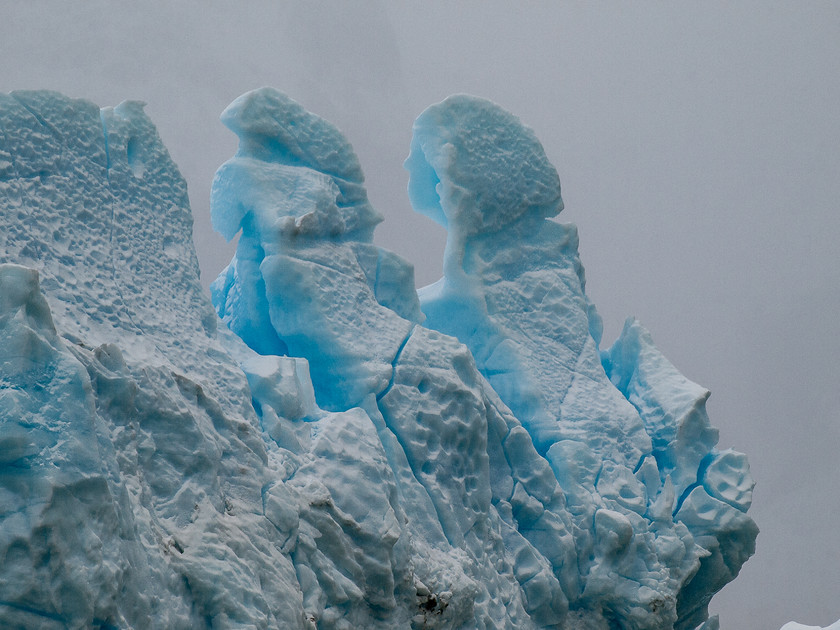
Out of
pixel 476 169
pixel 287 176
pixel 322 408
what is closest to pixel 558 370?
pixel 476 169

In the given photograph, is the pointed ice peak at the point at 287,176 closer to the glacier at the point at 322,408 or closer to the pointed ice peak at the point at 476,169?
→ the glacier at the point at 322,408

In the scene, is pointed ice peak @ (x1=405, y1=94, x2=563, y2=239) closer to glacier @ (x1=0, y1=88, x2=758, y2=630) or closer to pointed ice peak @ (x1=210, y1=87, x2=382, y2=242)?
glacier @ (x1=0, y1=88, x2=758, y2=630)

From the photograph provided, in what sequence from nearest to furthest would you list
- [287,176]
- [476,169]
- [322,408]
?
[322,408] < [287,176] < [476,169]

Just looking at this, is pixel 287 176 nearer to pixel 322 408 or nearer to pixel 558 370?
pixel 322 408

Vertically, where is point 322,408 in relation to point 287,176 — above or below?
below

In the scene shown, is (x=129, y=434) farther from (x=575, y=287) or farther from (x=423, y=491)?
(x=575, y=287)

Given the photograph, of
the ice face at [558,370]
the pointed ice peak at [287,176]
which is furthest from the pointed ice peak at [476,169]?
the pointed ice peak at [287,176]

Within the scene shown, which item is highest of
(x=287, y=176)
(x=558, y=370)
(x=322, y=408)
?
(x=287, y=176)

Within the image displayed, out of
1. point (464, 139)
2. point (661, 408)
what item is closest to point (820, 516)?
point (661, 408)

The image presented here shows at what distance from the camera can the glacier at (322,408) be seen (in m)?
1.98

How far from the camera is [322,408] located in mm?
3168

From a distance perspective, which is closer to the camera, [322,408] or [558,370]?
[322,408]

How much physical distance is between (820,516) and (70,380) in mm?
11143

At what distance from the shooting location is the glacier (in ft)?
6.49
